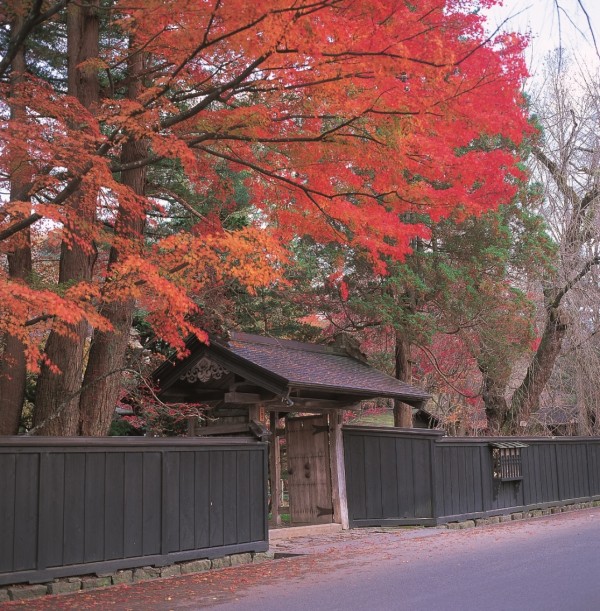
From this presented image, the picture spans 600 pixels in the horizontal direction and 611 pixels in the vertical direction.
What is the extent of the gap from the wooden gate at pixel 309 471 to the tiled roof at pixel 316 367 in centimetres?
118

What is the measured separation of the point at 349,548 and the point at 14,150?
8135 mm

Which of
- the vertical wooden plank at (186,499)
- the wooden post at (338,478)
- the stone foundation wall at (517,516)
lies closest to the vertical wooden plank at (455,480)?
the stone foundation wall at (517,516)

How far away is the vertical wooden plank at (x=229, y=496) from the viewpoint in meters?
11.4

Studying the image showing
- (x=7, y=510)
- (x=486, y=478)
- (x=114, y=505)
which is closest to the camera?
(x=7, y=510)

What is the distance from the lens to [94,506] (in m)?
9.48

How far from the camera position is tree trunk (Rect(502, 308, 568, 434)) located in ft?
69.8

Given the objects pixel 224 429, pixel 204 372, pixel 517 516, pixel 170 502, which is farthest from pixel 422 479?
pixel 170 502

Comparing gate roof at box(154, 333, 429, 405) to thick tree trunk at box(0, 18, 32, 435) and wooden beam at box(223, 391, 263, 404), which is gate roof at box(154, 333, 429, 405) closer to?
wooden beam at box(223, 391, 263, 404)

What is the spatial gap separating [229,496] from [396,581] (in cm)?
366

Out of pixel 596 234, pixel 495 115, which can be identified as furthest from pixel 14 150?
pixel 596 234

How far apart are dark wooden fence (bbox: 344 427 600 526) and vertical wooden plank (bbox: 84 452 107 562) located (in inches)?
265

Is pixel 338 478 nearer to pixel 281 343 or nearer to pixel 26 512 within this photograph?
pixel 281 343

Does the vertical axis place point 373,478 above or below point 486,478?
above

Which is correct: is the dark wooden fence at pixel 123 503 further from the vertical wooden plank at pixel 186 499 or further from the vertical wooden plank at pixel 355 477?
the vertical wooden plank at pixel 355 477
